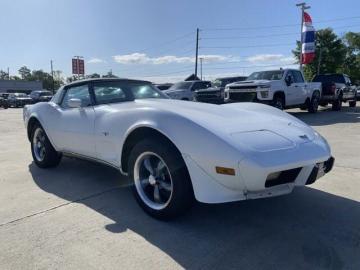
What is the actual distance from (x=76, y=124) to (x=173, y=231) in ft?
6.83

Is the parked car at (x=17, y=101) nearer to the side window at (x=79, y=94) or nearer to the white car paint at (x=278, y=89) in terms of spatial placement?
the white car paint at (x=278, y=89)

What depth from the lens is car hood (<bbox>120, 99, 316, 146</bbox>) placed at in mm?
3086

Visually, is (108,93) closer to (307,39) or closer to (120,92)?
(120,92)

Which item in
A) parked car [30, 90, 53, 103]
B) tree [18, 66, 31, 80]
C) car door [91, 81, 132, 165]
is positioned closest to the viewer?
car door [91, 81, 132, 165]

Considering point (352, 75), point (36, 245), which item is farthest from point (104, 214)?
point (352, 75)

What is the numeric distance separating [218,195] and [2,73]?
144m

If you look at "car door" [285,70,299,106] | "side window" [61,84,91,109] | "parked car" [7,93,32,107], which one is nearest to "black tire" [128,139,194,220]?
"side window" [61,84,91,109]

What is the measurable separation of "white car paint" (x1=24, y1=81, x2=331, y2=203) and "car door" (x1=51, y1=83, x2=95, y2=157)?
5.8 inches

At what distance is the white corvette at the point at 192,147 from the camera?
286cm

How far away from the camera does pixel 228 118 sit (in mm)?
3373

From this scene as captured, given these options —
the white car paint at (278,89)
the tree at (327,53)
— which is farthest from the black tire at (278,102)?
the tree at (327,53)

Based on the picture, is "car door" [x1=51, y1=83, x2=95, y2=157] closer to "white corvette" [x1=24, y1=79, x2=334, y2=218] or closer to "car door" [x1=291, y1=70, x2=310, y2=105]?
"white corvette" [x1=24, y1=79, x2=334, y2=218]

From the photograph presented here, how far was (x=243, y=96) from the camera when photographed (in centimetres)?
1295

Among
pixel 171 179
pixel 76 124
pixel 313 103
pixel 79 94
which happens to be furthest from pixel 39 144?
pixel 313 103
